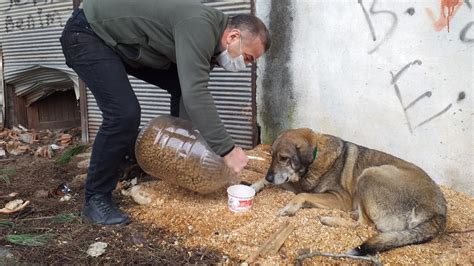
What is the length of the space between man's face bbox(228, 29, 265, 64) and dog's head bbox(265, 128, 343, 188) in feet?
2.98

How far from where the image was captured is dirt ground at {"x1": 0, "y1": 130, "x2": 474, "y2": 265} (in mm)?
2836

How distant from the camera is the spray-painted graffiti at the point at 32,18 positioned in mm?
6516

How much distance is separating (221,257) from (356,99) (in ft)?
7.93

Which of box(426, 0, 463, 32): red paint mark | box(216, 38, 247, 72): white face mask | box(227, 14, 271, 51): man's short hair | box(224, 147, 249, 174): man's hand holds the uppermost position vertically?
box(426, 0, 463, 32): red paint mark

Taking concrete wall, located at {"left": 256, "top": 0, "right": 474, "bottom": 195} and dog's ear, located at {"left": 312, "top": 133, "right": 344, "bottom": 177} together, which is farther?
concrete wall, located at {"left": 256, "top": 0, "right": 474, "bottom": 195}

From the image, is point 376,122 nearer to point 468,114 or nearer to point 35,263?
point 468,114

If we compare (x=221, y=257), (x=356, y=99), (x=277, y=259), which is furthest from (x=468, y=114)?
(x=221, y=257)

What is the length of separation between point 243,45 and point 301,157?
1.14 m

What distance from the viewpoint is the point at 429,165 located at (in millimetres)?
4156

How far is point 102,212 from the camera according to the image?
330cm

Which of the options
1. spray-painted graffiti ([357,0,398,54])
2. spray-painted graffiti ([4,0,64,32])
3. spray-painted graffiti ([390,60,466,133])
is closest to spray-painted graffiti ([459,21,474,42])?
spray-painted graffiti ([390,60,466,133])

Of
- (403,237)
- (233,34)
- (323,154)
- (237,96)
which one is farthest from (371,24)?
(403,237)

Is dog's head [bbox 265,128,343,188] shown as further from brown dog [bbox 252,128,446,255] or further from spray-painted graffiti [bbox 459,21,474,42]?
spray-painted graffiti [bbox 459,21,474,42]

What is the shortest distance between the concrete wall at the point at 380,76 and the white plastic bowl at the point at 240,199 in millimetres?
1628
